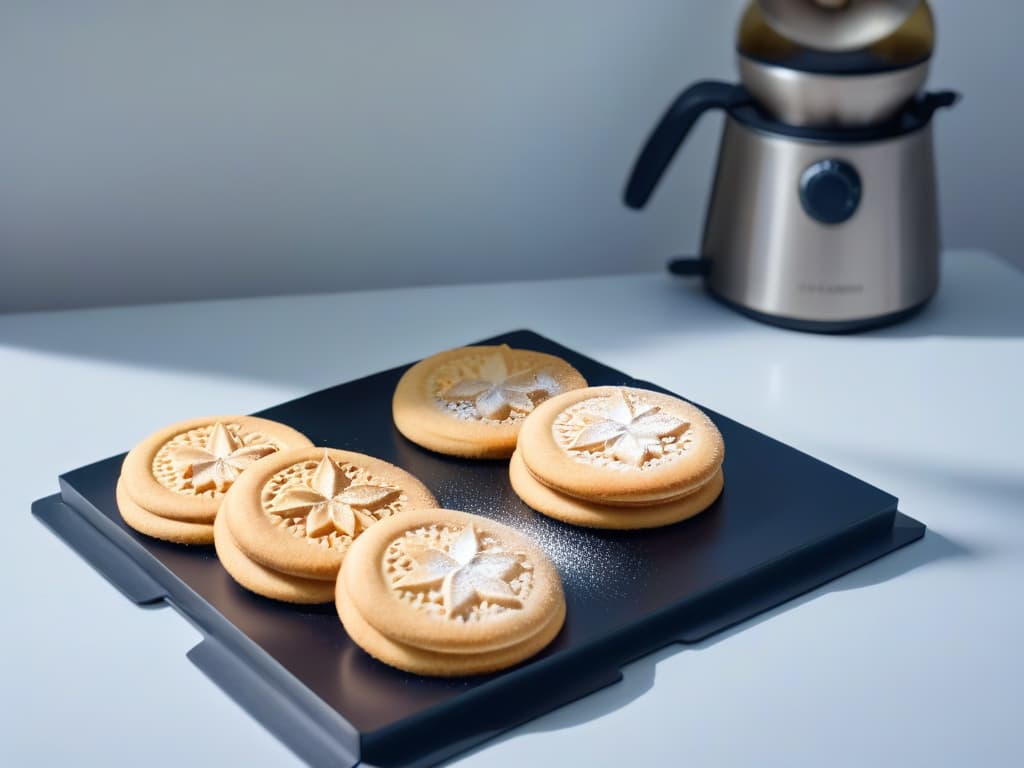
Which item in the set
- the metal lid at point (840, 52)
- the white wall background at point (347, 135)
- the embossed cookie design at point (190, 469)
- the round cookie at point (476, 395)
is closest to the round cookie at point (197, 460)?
the embossed cookie design at point (190, 469)

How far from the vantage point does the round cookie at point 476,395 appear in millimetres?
1014

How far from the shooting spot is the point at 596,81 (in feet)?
4.94

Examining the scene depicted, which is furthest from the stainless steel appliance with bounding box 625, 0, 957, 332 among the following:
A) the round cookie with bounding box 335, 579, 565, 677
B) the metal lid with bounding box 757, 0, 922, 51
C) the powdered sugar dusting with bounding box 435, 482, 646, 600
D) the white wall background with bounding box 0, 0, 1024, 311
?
the round cookie with bounding box 335, 579, 565, 677

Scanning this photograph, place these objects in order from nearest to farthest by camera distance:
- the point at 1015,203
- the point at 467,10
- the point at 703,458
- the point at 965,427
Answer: the point at 703,458
the point at 965,427
the point at 467,10
the point at 1015,203

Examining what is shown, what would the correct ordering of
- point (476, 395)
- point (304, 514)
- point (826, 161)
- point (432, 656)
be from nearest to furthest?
1. point (432, 656)
2. point (304, 514)
3. point (476, 395)
4. point (826, 161)

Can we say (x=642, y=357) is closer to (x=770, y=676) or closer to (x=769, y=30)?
(x=769, y=30)

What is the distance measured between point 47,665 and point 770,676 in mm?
463

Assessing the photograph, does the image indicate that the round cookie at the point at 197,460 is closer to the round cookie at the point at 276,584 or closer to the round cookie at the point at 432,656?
the round cookie at the point at 276,584

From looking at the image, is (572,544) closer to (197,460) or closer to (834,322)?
(197,460)

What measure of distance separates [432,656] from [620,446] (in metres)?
0.25

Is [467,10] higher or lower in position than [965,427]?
higher

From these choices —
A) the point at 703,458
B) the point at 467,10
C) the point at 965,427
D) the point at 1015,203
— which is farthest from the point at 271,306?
the point at 1015,203

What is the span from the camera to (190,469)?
93 cm

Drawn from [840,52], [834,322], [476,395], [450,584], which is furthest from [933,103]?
[450,584]
